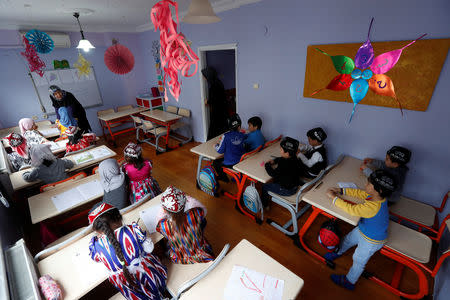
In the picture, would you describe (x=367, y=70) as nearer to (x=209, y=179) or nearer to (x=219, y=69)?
(x=209, y=179)

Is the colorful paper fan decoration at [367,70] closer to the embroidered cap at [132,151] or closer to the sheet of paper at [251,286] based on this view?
the sheet of paper at [251,286]

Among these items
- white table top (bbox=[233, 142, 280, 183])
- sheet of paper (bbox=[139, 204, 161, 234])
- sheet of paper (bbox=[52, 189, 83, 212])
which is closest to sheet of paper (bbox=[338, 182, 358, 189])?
white table top (bbox=[233, 142, 280, 183])

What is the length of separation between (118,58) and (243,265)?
4435 millimetres

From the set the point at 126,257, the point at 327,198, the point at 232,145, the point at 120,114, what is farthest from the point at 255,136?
the point at 120,114

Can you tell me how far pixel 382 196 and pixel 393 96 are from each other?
53.5 inches

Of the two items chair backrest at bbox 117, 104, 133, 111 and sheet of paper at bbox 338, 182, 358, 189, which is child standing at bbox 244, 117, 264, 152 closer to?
sheet of paper at bbox 338, 182, 358, 189

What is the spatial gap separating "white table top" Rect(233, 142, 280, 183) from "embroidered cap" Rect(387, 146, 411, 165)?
1.24 m

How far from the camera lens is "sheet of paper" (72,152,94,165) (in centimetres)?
Answer: 292

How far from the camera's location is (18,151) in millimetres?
2881

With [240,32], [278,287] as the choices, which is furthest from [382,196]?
[240,32]

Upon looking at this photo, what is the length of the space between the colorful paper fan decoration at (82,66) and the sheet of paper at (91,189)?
13.5ft

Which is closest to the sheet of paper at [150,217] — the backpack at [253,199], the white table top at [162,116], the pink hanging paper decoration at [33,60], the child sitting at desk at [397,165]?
the backpack at [253,199]

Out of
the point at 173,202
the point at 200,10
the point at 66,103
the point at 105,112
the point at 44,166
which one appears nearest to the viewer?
the point at 173,202

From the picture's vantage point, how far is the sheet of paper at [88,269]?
1327mm
